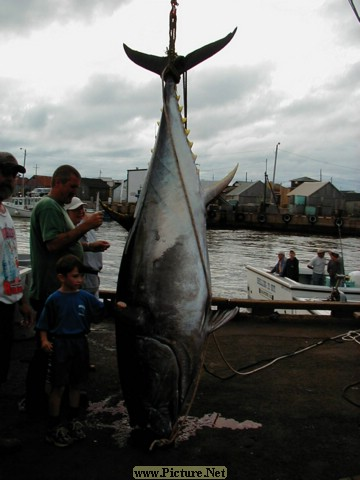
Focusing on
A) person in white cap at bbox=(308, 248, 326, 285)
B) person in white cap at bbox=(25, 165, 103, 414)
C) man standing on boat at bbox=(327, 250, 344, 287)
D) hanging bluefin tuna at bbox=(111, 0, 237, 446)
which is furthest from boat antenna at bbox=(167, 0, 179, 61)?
person in white cap at bbox=(308, 248, 326, 285)

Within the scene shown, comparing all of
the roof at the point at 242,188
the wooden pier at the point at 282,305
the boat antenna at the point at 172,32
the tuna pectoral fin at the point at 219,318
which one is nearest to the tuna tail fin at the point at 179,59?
the boat antenna at the point at 172,32

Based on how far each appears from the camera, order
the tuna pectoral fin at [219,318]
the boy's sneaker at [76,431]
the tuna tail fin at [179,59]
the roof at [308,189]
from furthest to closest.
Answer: the roof at [308,189], the tuna tail fin at [179,59], the boy's sneaker at [76,431], the tuna pectoral fin at [219,318]

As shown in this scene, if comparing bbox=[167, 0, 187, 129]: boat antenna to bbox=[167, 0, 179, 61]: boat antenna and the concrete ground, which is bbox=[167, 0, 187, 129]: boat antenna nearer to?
bbox=[167, 0, 179, 61]: boat antenna

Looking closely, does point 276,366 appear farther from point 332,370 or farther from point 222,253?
point 222,253

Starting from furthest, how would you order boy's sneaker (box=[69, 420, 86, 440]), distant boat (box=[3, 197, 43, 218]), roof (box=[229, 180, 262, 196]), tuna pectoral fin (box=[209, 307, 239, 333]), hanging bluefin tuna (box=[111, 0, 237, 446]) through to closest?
roof (box=[229, 180, 262, 196]), distant boat (box=[3, 197, 43, 218]), boy's sneaker (box=[69, 420, 86, 440]), tuna pectoral fin (box=[209, 307, 239, 333]), hanging bluefin tuna (box=[111, 0, 237, 446])

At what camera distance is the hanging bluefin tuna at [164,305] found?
2326 mm

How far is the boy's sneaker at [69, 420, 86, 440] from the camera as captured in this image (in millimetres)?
2730

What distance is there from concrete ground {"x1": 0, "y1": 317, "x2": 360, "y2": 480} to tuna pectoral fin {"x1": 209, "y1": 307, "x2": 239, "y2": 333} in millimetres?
789

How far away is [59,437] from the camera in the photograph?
2.67 metres

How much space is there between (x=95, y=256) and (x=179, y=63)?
2.09 metres

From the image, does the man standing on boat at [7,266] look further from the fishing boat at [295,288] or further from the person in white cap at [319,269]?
the person in white cap at [319,269]

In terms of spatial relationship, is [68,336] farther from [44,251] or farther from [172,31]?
[172,31]

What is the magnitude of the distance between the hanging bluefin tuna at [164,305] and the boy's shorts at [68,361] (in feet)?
1.56


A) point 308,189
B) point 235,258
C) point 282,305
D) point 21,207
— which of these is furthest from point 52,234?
point 308,189
